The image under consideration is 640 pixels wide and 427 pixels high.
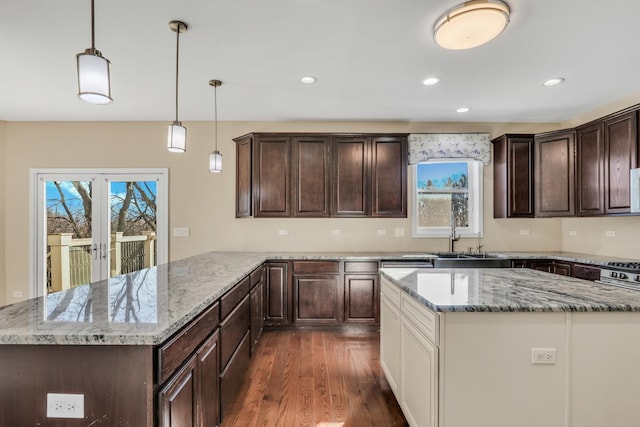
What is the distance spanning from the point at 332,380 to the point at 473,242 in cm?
289

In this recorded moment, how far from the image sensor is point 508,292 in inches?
67.0

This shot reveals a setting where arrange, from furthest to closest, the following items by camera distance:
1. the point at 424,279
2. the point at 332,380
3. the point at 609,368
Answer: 1. the point at 332,380
2. the point at 424,279
3. the point at 609,368

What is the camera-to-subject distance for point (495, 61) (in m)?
2.63

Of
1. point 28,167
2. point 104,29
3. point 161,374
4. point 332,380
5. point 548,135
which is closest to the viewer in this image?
point 161,374

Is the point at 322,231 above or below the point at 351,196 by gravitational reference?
below

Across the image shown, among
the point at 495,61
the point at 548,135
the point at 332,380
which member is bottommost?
the point at 332,380

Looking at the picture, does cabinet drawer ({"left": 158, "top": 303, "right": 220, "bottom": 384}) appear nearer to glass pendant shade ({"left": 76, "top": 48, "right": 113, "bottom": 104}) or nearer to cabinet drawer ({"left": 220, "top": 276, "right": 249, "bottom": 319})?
cabinet drawer ({"left": 220, "top": 276, "right": 249, "bottom": 319})

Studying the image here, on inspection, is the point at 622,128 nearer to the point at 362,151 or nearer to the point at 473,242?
the point at 473,242

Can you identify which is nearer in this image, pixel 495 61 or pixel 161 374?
pixel 161 374

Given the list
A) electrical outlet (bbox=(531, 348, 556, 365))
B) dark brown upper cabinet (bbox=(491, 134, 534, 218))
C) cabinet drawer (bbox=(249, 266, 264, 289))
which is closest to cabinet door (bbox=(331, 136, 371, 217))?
cabinet drawer (bbox=(249, 266, 264, 289))

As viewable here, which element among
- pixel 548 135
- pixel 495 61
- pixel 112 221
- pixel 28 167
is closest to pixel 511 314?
pixel 495 61

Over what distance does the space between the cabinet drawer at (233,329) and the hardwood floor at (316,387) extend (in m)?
0.45

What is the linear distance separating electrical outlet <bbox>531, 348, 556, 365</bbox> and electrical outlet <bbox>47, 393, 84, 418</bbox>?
1866mm

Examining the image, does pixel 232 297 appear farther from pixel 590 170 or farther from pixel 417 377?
pixel 590 170
